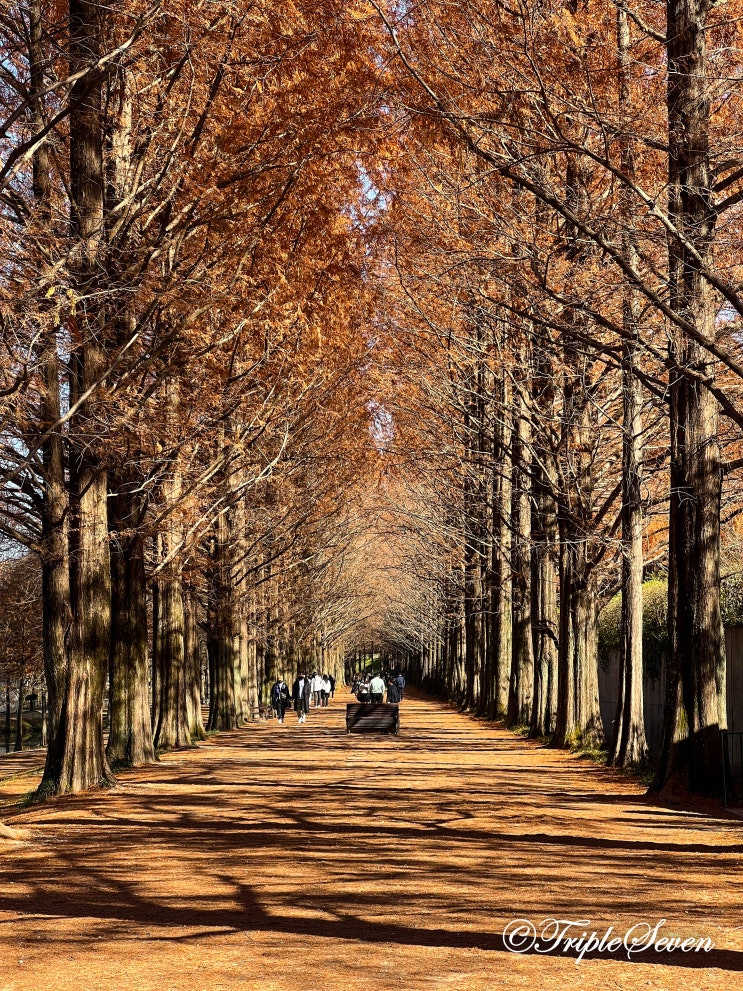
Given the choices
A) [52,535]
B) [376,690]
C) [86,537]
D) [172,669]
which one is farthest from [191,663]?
[86,537]

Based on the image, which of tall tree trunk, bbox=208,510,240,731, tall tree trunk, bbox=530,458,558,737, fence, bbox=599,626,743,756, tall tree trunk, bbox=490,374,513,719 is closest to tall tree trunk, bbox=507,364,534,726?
tall tree trunk, bbox=490,374,513,719

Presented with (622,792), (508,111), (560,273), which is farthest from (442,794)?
(508,111)

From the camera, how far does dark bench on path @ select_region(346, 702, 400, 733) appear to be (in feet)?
108

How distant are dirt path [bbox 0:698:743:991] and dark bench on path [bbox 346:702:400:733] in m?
14.8

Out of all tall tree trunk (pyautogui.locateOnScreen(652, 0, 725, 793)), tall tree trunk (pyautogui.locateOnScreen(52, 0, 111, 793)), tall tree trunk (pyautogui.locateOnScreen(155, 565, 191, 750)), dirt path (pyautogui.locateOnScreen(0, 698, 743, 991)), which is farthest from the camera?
tall tree trunk (pyautogui.locateOnScreen(155, 565, 191, 750))

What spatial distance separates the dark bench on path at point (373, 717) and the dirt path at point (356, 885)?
1483cm

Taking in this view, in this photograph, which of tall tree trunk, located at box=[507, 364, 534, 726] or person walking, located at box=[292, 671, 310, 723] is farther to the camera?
person walking, located at box=[292, 671, 310, 723]

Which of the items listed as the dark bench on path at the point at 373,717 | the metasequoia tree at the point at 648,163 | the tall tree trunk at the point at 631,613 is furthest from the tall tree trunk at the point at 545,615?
the metasequoia tree at the point at 648,163

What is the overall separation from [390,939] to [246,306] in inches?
619

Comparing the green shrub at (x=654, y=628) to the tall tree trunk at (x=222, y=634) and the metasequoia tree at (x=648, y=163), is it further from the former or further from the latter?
the tall tree trunk at (x=222, y=634)

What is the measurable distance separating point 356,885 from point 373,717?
2409 centimetres

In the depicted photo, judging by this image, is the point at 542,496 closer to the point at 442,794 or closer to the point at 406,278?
the point at 406,278

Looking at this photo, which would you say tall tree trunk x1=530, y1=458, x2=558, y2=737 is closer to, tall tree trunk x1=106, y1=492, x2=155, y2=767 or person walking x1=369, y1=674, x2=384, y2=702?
tall tree trunk x1=106, y1=492, x2=155, y2=767

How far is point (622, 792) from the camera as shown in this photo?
54.9 feet
